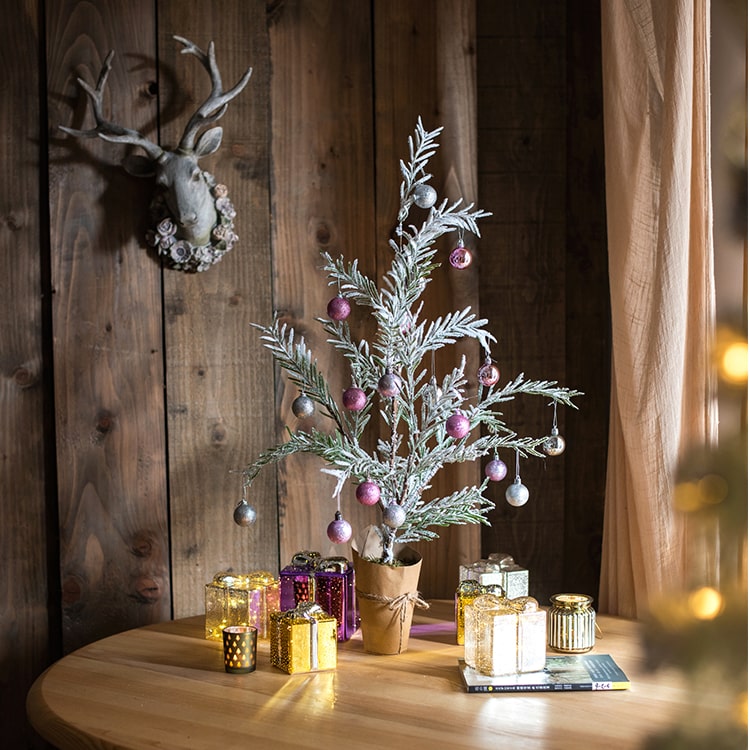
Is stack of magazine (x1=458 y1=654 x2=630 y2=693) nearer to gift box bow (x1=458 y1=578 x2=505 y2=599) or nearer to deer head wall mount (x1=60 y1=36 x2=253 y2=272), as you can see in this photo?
gift box bow (x1=458 y1=578 x2=505 y2=599)

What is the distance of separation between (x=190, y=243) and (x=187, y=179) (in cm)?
13

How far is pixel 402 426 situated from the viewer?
1967 millimetres

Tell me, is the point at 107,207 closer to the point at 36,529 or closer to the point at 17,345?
the point at 17,345

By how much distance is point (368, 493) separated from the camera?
57.3 inches

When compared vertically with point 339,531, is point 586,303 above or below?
above

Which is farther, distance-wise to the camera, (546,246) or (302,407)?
(546,246)

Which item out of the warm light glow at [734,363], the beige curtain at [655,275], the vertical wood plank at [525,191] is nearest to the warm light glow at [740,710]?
the warm light glow at [734,363]

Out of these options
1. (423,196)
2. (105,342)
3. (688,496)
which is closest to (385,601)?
(423,196)

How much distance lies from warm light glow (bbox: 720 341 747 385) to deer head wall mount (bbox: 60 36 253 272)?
4.19 feet

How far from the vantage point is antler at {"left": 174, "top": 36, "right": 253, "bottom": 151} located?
180cm

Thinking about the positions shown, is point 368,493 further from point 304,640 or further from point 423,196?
point 423,196

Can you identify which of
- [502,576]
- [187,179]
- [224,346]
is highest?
[187,179]

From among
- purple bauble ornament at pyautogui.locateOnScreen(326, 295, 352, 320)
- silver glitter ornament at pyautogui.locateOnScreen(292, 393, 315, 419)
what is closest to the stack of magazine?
silver glitter ornament at pyautogui.locateOnScreen(292, 393, 315, 419)

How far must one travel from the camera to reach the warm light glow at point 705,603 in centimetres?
71
